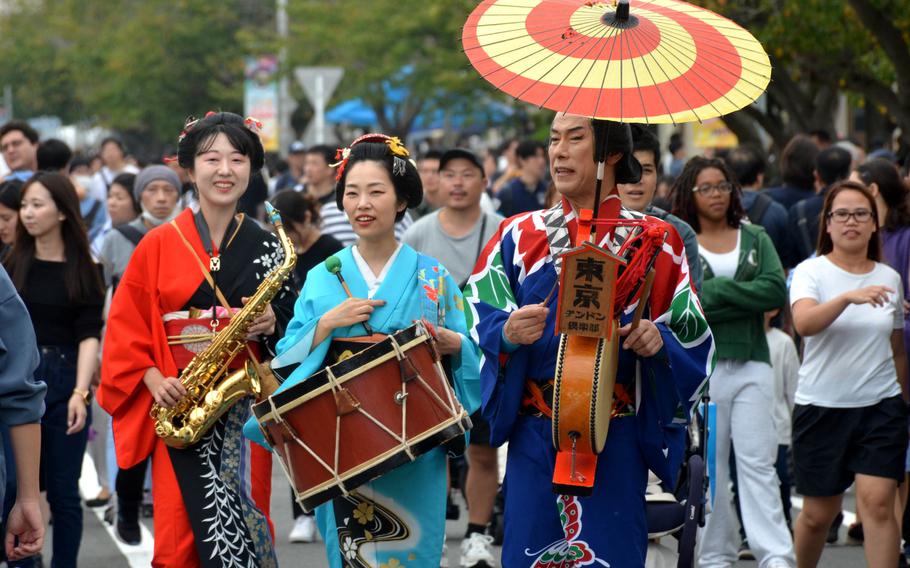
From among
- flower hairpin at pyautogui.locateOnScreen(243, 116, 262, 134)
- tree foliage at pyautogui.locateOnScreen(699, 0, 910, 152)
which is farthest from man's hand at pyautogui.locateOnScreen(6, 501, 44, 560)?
tree foliage at pyautogui.locateOnScreen(699, 0, 910, 152)

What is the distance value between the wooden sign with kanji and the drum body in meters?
0.82

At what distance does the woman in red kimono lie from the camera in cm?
549

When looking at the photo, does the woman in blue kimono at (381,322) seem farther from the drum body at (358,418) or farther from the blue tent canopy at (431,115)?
the blue tent canopy at (431,115)

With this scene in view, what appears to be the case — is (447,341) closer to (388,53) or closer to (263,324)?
(263,324)

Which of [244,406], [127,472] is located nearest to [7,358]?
[244,406]

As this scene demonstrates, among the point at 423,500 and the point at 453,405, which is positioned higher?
the point at 453,405

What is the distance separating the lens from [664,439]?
4.67 metres

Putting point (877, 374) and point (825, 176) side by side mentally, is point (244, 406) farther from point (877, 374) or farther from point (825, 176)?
point (825, 176)

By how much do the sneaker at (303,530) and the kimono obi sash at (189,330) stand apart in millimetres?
2927

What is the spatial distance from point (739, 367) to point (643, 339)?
2.81m

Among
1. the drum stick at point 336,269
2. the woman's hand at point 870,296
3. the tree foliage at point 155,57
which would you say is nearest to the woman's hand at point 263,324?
the drum stick at point 336,269

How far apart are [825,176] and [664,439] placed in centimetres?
562

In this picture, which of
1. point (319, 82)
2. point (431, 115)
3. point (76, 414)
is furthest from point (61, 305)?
point (431, 115)

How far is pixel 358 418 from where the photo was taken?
4.95m
